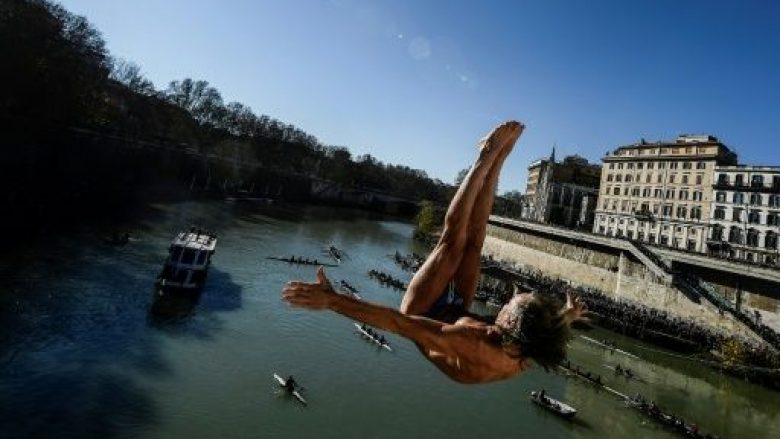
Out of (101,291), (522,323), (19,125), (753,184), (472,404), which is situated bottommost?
(472,404)

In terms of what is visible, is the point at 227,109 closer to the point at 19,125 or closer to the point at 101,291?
the point at 19,125

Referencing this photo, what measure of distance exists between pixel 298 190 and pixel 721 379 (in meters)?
89.6

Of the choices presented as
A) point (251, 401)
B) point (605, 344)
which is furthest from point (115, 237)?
point (605, 344)

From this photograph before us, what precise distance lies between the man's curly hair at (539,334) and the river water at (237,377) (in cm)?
1669

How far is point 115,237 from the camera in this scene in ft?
123

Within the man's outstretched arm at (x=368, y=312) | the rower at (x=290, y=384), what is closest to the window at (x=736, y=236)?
the rower at (x=290, y=384)

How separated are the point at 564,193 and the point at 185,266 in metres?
71.9

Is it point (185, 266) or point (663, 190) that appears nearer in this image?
point (185, 266)

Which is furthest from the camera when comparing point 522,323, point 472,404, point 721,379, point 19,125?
point 19,125

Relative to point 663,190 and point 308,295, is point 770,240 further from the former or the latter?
point 308,295

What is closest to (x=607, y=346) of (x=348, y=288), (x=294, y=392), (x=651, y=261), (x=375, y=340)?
(x=651, y=261)

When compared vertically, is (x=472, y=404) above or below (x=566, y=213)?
below

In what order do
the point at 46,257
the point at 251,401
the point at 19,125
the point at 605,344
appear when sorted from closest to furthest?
the point at 251,401
the point at 46,257
the point at 605,344
the point at 19,125

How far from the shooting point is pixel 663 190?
6788 centimetres
